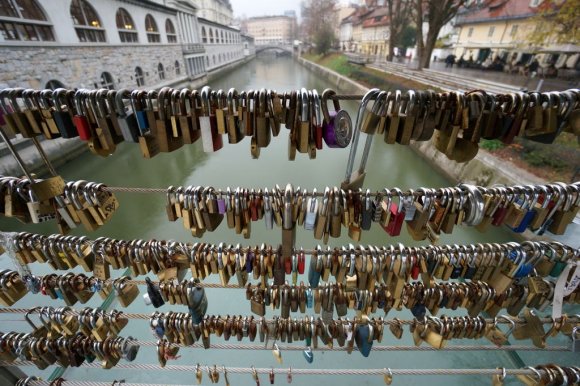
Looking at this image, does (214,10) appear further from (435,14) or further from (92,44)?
(92,44)

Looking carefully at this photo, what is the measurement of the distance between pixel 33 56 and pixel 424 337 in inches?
530

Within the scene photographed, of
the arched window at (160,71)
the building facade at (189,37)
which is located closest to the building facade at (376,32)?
the building facade at (189,37)

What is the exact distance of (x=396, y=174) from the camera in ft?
30.2

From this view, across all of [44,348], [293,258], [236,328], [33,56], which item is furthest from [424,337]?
[33,56]

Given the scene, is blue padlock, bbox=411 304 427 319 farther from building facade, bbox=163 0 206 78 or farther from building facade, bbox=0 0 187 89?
building facade, bbox=163 0 206 78

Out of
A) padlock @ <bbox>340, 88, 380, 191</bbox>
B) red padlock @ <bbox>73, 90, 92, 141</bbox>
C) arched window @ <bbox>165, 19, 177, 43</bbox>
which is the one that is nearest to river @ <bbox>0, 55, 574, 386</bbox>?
red padlock @ <bbox>73, 90, 92, 141</bbox>

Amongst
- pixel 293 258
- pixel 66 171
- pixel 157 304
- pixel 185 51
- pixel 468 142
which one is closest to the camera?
pixel 468 142

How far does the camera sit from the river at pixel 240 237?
8.06 ft

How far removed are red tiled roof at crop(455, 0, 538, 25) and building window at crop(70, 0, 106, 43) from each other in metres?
29.8

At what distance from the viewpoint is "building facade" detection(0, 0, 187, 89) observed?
355 inches

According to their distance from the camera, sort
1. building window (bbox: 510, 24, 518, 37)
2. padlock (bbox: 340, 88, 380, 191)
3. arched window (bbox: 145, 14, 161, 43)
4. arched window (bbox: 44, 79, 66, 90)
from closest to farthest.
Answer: padlock (bbox: 340, 88, 380, 191)
arched window (bbox: 44, 79, 66, 90)
arched window (bbox: 145, 14, 161, 43)
building window (bbox: 510, 24, 518, 37)

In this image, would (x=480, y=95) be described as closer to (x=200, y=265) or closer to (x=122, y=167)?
(x=200, y=265)

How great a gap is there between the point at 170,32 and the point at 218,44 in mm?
20337

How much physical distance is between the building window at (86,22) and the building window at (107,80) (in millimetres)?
1500
